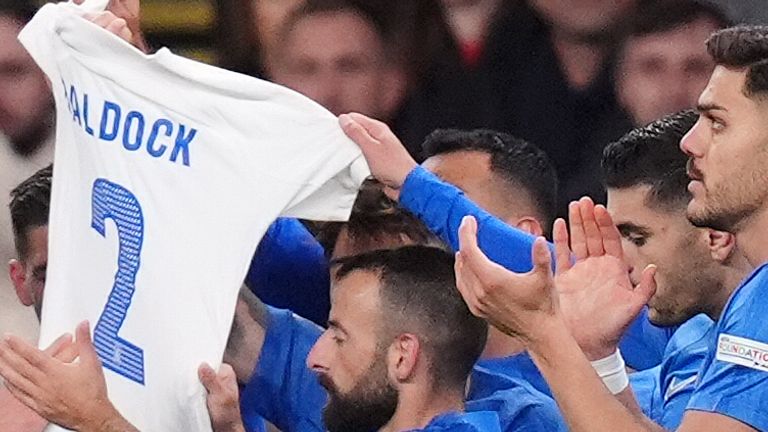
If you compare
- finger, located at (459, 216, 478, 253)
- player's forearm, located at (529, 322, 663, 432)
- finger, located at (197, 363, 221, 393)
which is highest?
finger, located at (459, 216, 478, 253)

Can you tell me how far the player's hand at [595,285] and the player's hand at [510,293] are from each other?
8.4 inches

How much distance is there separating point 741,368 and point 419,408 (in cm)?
56

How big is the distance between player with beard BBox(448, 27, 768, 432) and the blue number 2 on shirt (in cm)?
57

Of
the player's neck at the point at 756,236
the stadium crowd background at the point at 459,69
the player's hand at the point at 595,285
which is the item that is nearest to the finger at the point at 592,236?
the player's hand at the point at 595,285

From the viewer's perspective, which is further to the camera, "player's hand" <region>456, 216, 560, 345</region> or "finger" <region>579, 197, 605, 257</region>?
"finger" <region>579, 197, 605, 257</region>

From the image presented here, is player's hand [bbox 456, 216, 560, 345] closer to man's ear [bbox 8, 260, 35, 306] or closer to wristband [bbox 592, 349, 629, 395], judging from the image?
wristband [bbox 592, 349, 629, 395]

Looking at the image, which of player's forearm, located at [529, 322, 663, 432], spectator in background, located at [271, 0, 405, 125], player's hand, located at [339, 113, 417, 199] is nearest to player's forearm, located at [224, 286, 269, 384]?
player's hand, located at [339, 113, 417, 199]

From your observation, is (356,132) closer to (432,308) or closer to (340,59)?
(432,308)

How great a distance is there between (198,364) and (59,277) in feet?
0.96

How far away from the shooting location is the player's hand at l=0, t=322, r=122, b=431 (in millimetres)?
2537

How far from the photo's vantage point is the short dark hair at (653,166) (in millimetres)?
3148

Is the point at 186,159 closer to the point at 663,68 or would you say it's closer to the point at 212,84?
the point at 212,84

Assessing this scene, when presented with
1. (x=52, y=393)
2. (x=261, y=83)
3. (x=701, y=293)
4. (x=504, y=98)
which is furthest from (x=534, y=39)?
(x=52, y=393)

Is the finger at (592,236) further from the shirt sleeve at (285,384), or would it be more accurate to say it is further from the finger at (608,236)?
the shirt sleeve at (285,384)
